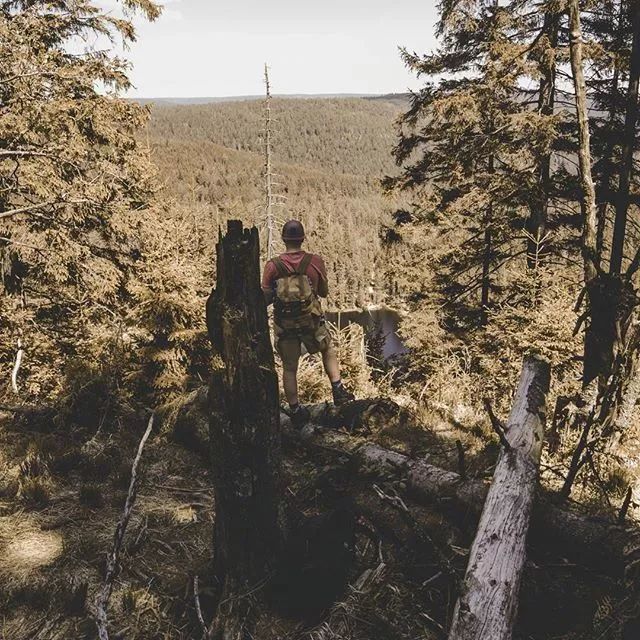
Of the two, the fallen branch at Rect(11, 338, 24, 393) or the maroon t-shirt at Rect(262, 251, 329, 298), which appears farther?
the fallen branch at Rect(11, 338, 24, 393)

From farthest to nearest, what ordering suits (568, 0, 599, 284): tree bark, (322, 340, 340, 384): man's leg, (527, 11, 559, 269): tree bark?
(527, 11, 559, 269): tree bark < (568, 0, 599, 284): tree bark < (322, 340, 340, 384): man's leg

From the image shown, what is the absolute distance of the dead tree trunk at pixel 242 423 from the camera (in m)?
2.63

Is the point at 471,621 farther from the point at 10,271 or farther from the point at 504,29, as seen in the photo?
the point at 504,29

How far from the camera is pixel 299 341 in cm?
479

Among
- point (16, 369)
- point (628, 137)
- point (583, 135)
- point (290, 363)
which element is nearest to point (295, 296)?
point (290, 363)

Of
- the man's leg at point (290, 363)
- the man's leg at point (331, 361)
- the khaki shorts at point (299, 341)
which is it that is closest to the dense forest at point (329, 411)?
the man's leg at point (290, 363)

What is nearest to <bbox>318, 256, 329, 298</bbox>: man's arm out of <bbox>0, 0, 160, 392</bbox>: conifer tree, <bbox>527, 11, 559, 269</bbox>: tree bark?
<bbox>0, 0, 160, 392</bbox>: conifer tree

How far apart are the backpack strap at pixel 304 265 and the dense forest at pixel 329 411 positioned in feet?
3.83

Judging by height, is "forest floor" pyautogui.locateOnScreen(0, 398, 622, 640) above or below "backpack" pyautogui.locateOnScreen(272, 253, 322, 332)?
below

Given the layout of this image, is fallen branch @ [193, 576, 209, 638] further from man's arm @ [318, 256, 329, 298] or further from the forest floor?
man's arm @ [318, 256, 329, 298]

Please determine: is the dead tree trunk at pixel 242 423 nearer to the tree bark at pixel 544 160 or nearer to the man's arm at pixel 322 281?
Result: the man's arm at pixel 322 281

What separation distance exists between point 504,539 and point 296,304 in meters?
2.71

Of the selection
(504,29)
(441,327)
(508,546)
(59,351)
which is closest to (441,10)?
(504,29)

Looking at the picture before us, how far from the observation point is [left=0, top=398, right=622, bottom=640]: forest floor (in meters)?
2.62
